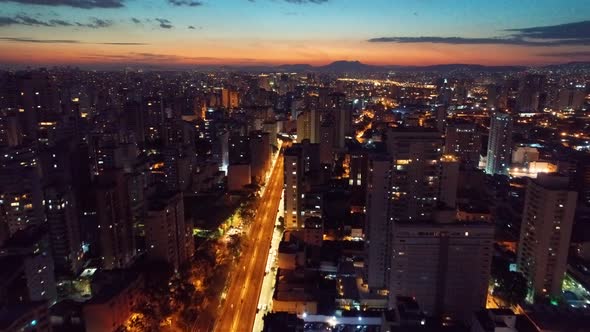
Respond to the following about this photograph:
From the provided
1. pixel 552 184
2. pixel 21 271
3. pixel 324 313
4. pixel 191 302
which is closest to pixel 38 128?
pixel 21 271

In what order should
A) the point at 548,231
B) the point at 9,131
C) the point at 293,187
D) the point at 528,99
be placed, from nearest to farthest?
the point at 548,231
the point at 293,187
the point at 9,131
the point at 528,99

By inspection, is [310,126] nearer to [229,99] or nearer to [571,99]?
[229,99]

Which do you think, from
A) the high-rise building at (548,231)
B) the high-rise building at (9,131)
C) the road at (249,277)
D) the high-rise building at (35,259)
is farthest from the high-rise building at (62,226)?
the high-rise building at (548,231)

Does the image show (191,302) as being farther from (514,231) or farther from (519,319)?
(514,231)

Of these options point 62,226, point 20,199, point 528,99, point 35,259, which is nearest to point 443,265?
point 35,259

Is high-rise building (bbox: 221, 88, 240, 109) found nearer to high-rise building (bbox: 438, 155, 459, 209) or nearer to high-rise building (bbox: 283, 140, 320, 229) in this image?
high-rise building (bbox: 283, 140, 320, 229)

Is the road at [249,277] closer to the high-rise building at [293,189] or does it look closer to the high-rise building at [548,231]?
the high-rise building at [293,189]
